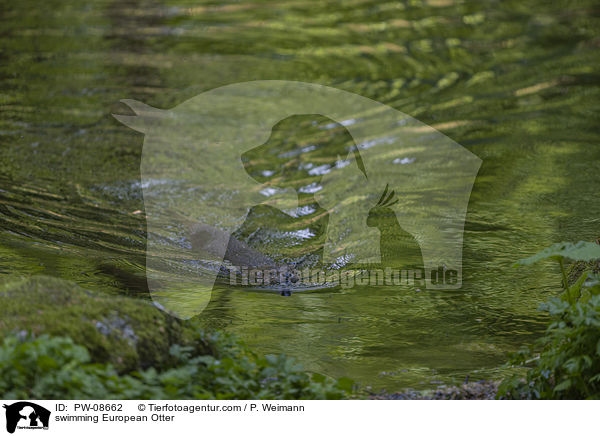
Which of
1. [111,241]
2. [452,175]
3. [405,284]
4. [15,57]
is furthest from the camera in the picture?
[15,57]

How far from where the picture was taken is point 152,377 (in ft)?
8.62

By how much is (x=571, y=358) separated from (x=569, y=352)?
0.05 metres

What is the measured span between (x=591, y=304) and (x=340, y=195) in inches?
170

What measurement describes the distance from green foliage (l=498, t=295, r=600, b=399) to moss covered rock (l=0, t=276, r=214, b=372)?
1.39 m

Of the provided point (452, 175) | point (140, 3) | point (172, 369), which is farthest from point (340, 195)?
point (140, 3)

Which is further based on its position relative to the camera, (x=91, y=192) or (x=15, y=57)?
(x=15, y=57)

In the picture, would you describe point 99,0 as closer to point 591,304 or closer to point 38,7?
point 38,7

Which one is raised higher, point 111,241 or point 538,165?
point 538,165

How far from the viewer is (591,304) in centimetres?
261

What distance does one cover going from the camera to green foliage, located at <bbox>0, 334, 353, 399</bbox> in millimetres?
2426
